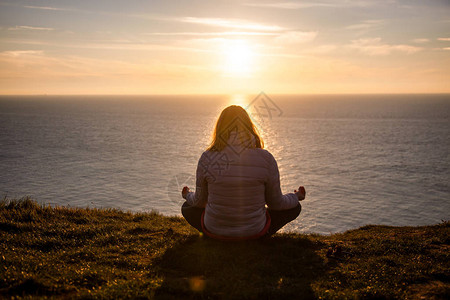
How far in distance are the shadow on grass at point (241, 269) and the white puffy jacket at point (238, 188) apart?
49 cm

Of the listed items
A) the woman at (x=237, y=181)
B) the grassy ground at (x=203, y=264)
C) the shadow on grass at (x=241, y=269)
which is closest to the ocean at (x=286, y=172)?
the grassy ground at (x=203, y=264)

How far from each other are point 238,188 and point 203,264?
1582 millimetres

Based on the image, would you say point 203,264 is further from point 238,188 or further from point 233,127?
point 233,127

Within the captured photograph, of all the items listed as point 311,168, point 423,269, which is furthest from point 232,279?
point 311,168

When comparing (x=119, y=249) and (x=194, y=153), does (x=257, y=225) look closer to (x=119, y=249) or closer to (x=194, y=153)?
(x=119, y=249)

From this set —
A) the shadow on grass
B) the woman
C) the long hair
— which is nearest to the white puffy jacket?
the woman

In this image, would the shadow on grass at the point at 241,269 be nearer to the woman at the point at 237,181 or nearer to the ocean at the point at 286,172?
the woman at the point at 237,181

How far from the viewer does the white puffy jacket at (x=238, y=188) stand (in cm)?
571

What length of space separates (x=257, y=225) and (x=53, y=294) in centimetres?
347

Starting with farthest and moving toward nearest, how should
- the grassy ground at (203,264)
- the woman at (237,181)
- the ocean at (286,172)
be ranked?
the ocean at (286,172) → the woman at (237,181) → the grassy ground at (203,264)

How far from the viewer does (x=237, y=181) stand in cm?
577

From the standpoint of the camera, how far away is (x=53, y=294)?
4.68 meters

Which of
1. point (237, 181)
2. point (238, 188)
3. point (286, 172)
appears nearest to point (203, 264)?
point (238, 188)

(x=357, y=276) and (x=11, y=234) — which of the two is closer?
(x=357, y=276)
